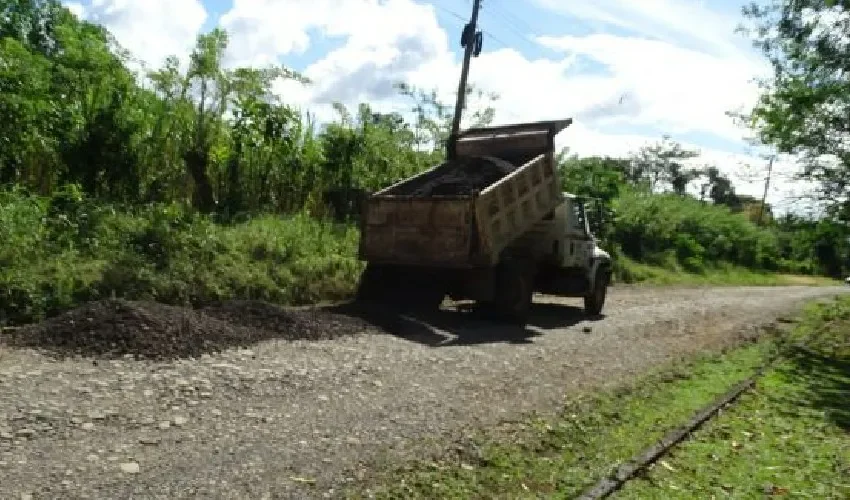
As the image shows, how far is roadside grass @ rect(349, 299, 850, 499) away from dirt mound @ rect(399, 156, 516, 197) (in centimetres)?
410

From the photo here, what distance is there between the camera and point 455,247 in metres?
11.5

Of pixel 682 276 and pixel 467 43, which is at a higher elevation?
pixel 467 43

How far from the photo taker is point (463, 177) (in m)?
13.3

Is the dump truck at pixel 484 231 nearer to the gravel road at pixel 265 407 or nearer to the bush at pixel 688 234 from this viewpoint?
the gravel road at pixel 265 407

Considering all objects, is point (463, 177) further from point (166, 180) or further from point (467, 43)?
point (467, 43)

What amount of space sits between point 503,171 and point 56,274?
673cm

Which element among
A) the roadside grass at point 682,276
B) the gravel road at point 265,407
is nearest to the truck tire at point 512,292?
the gravel road at point 265,407

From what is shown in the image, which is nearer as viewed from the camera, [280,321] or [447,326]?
[280,321]

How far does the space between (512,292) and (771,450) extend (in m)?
5.62

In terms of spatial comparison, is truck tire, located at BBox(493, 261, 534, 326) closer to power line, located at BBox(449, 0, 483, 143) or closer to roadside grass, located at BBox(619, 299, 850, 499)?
roadside grass, located at BBox(619, 299, 850, 499)

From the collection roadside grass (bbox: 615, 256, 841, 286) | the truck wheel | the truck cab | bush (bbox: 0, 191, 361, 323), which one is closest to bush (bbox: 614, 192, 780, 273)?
roadside grass (bbox: 615, 256, 841, 286)

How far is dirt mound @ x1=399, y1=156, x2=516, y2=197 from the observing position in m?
12.6

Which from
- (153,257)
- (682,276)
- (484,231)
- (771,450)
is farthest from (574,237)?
(682,276)

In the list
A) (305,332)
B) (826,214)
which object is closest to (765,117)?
(826,214)
